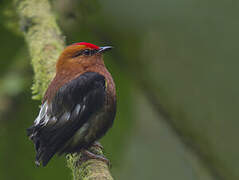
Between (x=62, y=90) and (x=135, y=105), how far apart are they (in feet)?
2.67

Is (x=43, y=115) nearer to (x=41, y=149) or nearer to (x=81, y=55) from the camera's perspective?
(x=41, y=149)

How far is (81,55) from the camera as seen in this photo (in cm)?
332

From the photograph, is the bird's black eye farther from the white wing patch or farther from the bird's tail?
the bird's tail

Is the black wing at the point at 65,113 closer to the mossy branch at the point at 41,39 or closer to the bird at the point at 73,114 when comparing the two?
the bird at the point at 73,114

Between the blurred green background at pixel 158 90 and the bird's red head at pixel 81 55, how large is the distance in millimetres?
125

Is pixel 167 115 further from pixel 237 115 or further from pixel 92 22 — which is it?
pixel 92 22

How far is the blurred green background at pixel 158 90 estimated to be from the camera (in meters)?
2.47

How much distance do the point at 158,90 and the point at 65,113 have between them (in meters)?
0.67

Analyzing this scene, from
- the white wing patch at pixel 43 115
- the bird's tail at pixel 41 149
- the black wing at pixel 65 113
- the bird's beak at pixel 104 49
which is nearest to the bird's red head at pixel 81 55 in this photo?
the bird's beak at pixel 104 49

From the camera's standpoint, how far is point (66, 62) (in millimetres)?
3160

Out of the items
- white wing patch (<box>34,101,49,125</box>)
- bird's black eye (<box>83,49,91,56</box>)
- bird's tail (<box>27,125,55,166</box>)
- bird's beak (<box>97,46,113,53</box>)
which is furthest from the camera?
bird's black eye (<box>83,49,91,56</box>)

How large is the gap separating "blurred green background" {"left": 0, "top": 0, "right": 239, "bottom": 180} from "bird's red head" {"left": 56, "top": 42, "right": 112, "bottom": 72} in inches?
4.9

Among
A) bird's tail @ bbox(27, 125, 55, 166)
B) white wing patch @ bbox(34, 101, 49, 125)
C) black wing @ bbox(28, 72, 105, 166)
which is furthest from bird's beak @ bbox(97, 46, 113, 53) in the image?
bird's tail @ bbox(27, 125, 55, 166)

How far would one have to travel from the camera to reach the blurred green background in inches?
97.4
